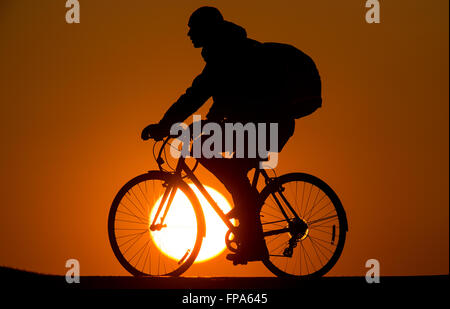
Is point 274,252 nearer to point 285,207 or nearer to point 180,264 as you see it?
point 285,207

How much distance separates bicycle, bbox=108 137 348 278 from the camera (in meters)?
6.06

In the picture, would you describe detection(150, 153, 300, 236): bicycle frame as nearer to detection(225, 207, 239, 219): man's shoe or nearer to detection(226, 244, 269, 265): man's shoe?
detection(225, 207, 239, 219): man's shoe

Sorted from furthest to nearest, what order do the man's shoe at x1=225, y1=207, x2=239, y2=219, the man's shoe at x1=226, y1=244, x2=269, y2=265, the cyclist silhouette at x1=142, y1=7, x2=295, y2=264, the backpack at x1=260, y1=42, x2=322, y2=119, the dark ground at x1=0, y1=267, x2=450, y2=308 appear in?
the man's shoe at x1=225, y1=207, x2=239, y2=219 < the man's shoe at x1=226, y1=244, x2=269, y2=265 < the cyclist silhouette at x1=142, y1=7, x2=295, y2=264 < the backpack at x1=260, y1=42, x2=322, y2=119 < the dark ground at x1=0, y1=267, x2=450, y2=308

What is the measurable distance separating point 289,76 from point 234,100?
0.60 m

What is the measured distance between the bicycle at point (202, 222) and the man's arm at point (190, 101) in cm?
28

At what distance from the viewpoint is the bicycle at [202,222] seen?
6.06m

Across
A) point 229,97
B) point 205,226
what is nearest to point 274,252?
point 205,226

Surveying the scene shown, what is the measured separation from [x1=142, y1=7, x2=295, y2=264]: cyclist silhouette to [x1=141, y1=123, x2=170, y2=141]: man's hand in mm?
17

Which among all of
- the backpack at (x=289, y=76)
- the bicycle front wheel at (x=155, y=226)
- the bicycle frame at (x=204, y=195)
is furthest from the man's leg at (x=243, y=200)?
the backpack at (x=289, y=76)

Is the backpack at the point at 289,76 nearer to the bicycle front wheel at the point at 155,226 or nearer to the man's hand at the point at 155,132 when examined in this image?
the man's hand at the point at 155,132

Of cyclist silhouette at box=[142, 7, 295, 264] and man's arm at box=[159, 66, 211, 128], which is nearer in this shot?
cyclist silhouette at box=[142, 7, 295, 264]

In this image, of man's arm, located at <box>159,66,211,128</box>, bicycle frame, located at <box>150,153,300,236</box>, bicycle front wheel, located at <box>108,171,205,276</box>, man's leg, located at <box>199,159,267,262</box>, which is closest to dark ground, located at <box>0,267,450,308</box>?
man's leg, located at <box>199,159,267,262</box>
